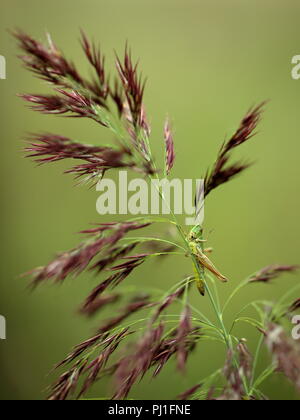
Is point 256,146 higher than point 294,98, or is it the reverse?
point 294,98

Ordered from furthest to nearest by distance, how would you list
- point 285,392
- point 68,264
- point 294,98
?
point 294,98
point 285,392
point 68,264

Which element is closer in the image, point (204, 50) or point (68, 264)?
point (68, 264)

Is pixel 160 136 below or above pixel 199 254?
above

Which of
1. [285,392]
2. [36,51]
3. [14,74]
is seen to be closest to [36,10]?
[14,74]

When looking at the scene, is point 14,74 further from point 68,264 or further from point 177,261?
point 68,264

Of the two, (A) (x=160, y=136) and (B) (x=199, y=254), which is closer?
(B) (x=199, y=254)

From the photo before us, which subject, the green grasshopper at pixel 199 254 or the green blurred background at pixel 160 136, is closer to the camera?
the green grasshopper at pixel 199 254

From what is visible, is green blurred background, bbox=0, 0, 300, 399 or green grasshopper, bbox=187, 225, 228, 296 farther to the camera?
green blurred background, bbox=0, 0, 300, 399

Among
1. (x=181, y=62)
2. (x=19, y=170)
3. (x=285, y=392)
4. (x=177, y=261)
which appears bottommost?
(x=285, y=392)
